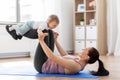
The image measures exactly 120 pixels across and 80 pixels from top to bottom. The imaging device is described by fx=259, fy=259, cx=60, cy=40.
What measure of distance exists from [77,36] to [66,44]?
33 centimetres

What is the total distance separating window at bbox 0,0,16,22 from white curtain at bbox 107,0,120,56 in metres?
2.11

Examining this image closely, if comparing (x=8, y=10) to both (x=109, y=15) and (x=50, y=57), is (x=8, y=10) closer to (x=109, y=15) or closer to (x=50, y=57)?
(x=109, y=15)

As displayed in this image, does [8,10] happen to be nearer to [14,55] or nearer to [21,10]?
[21,10]

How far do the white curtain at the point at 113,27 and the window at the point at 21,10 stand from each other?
1496 mm

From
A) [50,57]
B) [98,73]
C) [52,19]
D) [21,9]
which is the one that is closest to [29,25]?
[52,19]

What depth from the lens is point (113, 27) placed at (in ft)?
19.1

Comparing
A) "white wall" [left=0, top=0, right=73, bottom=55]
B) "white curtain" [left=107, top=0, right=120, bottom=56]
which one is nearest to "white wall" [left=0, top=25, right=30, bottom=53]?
"white wall" [left=0, top=0, right=73, bottom=55]

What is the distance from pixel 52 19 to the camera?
2.67 m

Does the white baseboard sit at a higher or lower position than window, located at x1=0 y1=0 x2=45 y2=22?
Answer: lower

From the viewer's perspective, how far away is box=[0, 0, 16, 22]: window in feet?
16.9

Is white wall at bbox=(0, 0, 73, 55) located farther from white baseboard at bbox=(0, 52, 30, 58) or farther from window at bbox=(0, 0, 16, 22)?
window at bbox=(0, 0, 16, 22)

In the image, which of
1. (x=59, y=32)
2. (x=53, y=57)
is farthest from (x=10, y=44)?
(x=53, y=57)

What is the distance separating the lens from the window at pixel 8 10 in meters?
5.16

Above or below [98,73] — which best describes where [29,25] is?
above
